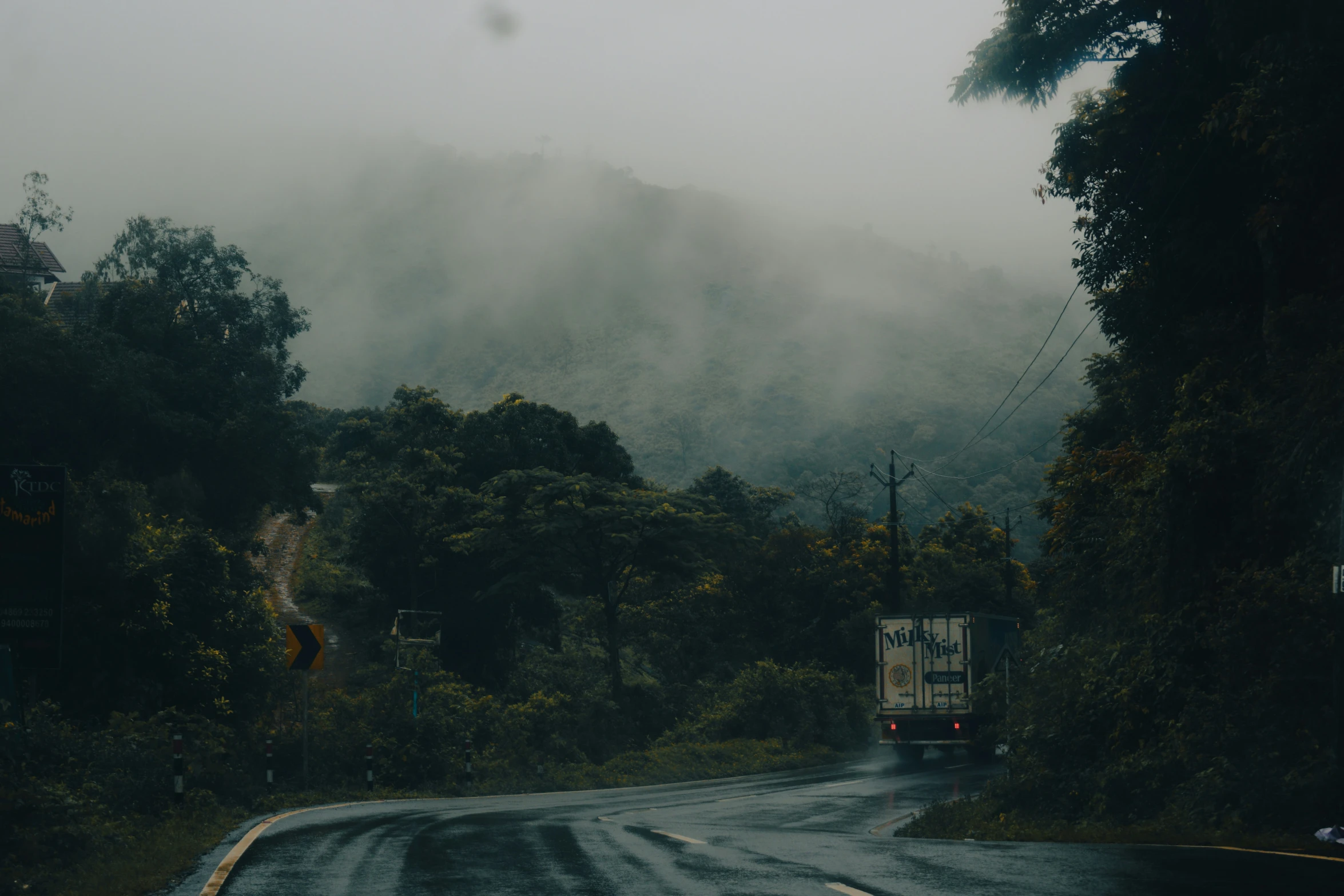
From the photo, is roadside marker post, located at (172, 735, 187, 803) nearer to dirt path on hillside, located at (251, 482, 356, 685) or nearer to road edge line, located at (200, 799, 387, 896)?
road edge line, located at (200, 799, 387, 896)

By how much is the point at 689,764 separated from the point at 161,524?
15.4 m

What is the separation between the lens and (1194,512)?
57.4ft

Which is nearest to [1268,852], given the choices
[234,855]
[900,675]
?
[234,855]

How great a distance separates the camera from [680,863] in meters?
10.2

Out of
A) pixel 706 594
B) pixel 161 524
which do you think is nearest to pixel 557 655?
pixel 706 594

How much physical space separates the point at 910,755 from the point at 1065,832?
730 inches

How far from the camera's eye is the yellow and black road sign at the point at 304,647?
859 inches

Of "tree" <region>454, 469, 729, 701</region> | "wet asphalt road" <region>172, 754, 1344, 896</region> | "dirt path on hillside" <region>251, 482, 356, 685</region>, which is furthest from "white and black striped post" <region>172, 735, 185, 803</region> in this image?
"tree" <region>454, 469, 729, 701</region>

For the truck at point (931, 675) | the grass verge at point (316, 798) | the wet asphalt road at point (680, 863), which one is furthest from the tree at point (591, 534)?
the wet asphalt road at point (680, 863)

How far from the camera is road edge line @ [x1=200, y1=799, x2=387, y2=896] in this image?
896cm

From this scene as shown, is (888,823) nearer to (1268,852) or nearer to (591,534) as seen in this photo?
(1268,852)

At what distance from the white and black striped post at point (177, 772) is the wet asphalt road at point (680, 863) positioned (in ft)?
5.54

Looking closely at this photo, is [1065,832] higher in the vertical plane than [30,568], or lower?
lower

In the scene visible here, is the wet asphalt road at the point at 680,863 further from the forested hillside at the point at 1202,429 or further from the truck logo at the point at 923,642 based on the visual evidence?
the truck logo at the point at 923,642
